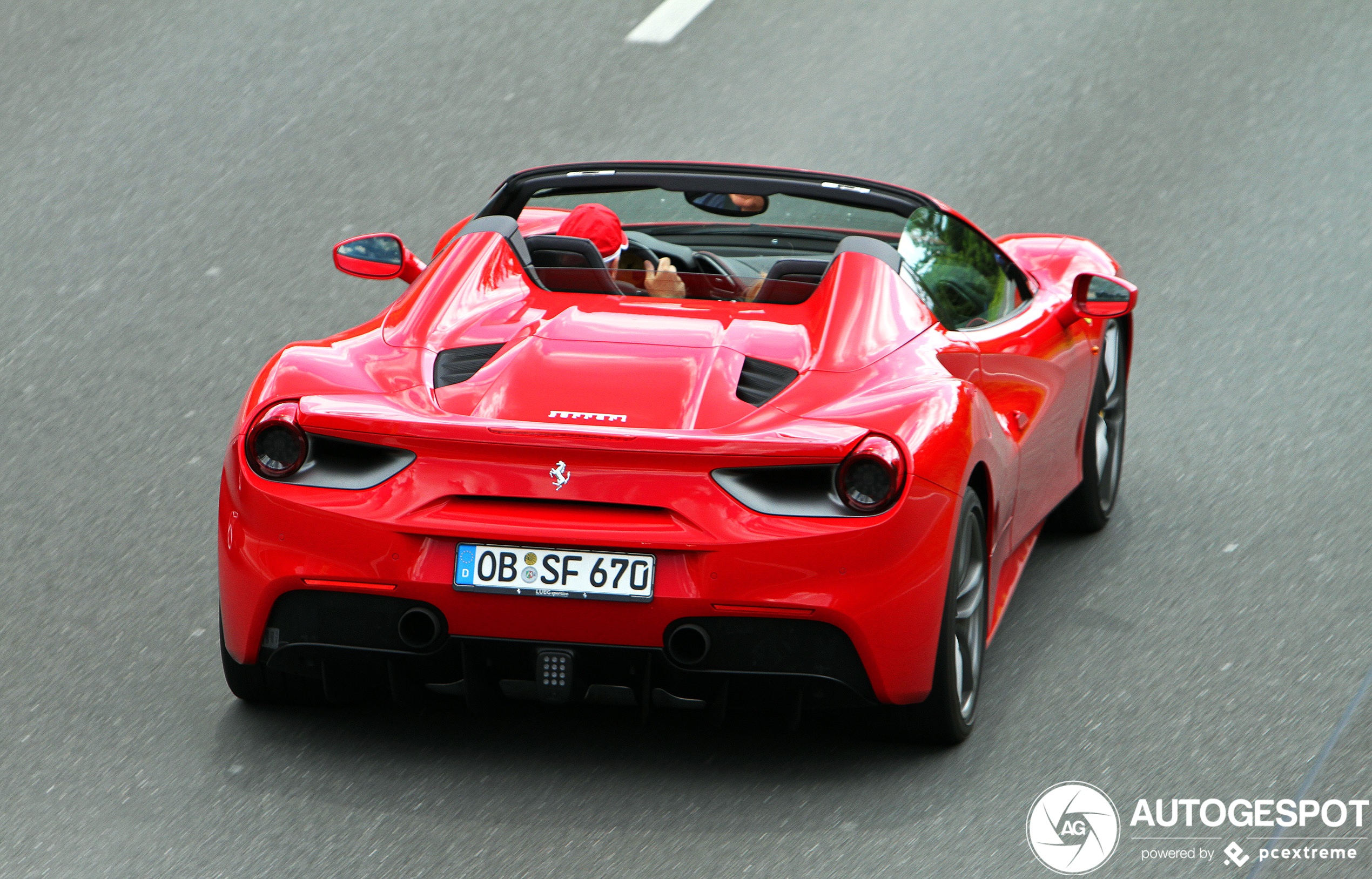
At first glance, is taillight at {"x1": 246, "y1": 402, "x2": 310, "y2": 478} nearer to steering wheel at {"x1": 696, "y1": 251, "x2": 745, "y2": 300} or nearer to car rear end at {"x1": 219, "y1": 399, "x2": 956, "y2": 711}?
car rear end at {"x1": 219, "y1": 399, "x2": 956, "y2": 711}

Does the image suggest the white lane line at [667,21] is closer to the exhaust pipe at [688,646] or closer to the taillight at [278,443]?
the taillight at [278,443]

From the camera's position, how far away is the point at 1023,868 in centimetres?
420

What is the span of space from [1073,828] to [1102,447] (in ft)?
8.46

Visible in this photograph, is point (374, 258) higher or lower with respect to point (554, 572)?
lower

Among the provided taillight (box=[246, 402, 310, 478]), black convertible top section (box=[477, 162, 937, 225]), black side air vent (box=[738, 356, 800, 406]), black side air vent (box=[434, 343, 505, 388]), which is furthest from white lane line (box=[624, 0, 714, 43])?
taillight (box=[246, 402, 310, 478])

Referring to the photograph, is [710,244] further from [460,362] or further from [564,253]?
[460,362]

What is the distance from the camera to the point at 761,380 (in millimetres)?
4668

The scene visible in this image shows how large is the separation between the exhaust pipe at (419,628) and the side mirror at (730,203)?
6.66ft

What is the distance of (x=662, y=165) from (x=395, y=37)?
693 cm

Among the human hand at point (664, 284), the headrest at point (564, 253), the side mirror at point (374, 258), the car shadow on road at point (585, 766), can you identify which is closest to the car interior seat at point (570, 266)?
the headrest at point (564, 253)

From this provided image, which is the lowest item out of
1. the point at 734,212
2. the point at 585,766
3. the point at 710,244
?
the point at 585,766

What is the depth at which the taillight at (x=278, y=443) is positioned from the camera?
4.43 meters

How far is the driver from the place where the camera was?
5.48m

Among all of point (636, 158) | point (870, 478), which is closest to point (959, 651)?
point (870, 478)
